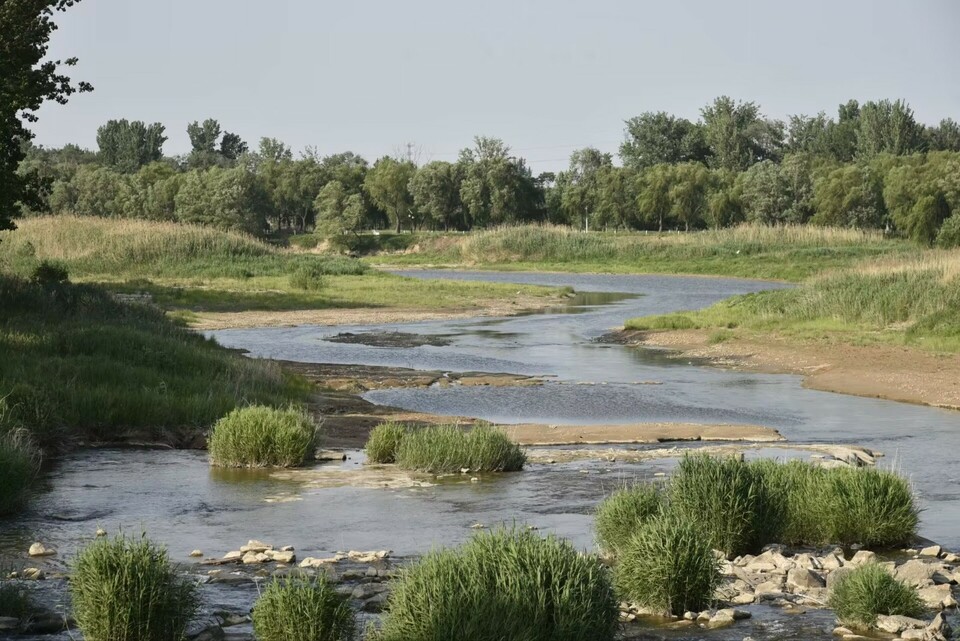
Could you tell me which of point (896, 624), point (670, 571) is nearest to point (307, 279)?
point (670, 571)

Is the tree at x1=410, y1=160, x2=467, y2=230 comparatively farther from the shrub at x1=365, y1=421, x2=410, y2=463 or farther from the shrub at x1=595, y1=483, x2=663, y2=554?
the shrub at x1=595, y1=483, x2=663, y2=554

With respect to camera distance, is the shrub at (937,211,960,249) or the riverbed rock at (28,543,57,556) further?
the shrub at (937,211,960,249)

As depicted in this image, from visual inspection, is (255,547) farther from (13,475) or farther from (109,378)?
(109,378)

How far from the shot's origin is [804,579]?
44.1 feet

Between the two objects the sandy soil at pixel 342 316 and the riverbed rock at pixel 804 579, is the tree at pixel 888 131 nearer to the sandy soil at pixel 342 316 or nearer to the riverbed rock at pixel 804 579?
the sandy soil at pixel 342 316

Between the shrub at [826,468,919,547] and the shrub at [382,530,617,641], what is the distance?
5176 millimetres

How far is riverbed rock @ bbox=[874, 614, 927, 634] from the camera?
11695 mm

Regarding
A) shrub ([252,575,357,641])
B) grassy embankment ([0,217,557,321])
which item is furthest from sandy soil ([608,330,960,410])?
shrub ([252,575,357,641])

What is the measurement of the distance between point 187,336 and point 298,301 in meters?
30.0

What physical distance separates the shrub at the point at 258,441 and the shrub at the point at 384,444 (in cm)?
115

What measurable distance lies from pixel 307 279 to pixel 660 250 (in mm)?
42865

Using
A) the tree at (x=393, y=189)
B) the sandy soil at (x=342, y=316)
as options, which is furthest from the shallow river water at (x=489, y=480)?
A: the tree at (x=393, y=189)

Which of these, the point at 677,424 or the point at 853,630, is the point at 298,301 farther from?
the point at 853,630

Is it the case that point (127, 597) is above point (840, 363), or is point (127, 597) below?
above
